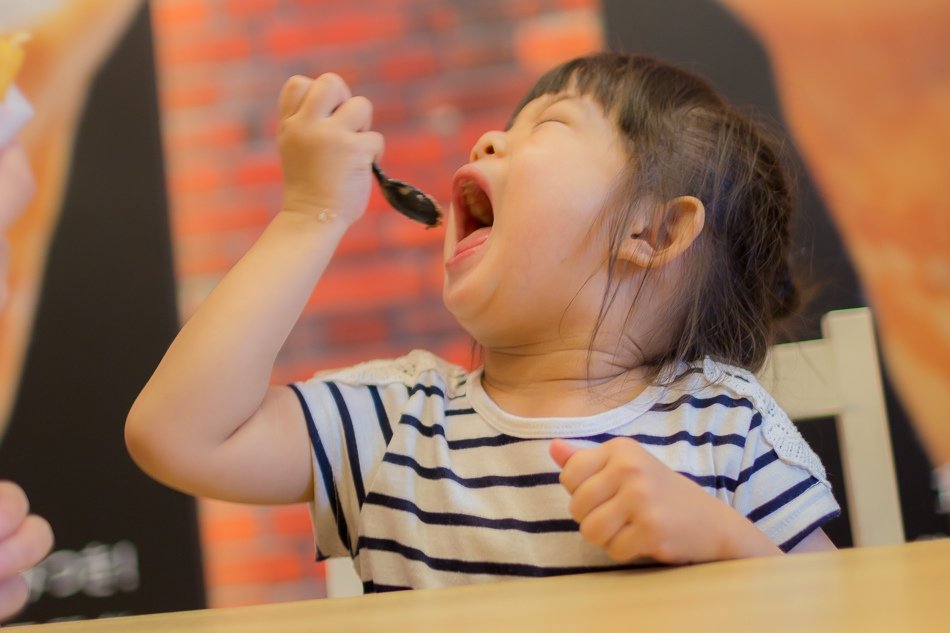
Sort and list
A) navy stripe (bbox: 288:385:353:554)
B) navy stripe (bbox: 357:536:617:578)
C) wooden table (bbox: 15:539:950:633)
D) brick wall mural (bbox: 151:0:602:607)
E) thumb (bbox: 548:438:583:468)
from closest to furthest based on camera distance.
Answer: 1. wooden table (bbox: 15:539:950:633)
2. thumb (bbox: 548:438:583:468)
3. navy stripe (bbox: 357:536:617:578)
4. navy stripe (bbox: 288:385:353:554)
5. brick wall mural (bbox: 151:0:602:607)

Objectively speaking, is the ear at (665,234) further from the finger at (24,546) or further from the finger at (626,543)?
the finger at (24,546)

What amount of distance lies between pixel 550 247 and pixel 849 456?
444 millimetres

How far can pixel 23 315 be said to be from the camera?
1.92 m

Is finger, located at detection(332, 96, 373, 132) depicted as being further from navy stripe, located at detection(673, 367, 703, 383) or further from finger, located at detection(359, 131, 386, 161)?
navy stripe, located at detection(673, 367, 703, 383)

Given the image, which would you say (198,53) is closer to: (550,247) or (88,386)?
(88,386)

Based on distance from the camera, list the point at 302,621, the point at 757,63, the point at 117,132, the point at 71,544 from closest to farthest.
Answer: the point at 302,621 < the point at 757,63 < the point at 71,544 < the point at 117,132

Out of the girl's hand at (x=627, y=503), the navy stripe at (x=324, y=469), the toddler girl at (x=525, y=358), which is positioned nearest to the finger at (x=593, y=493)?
the girl's hand at (x=627, y=503)

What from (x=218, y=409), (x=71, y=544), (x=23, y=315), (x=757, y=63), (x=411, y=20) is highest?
(x=411, y=20)

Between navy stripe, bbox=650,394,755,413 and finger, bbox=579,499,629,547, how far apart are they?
260mm

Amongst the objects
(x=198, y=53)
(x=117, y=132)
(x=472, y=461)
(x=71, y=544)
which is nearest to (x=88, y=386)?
(x=71, y=544)

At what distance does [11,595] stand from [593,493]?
36 centimetres

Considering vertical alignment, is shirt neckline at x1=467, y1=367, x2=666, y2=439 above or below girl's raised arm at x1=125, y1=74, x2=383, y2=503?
below

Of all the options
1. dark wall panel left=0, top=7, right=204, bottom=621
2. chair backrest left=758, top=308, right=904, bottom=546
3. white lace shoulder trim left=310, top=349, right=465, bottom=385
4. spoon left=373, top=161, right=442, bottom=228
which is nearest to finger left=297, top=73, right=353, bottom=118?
spoon left=373, top=161, right=442, bottom=228

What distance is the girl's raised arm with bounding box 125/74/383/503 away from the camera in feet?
2.69
